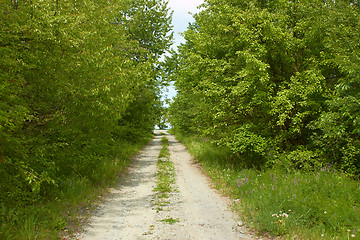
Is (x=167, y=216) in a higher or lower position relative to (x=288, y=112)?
lower

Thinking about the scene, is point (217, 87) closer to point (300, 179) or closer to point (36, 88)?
point (300, 179)

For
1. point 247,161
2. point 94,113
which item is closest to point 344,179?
point 247,161

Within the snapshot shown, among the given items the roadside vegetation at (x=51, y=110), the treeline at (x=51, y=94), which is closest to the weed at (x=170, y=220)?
the roadside vegetation at (x=51, y=110)

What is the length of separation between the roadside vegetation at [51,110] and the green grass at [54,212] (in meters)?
0.02

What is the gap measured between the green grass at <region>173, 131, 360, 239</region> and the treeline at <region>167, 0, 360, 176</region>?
4.11 ft

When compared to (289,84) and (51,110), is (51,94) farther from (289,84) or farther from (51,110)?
(289,84)

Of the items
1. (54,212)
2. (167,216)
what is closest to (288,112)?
(167,216)

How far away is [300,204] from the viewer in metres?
6.04

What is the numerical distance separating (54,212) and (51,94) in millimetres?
3357

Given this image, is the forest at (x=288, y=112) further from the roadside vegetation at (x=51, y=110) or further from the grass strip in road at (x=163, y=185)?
the roadside vegetation at (x=51, y=110)

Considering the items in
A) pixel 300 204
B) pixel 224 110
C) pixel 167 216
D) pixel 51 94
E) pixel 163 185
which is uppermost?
pixel 51 94

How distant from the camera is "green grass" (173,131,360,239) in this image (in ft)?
16.8

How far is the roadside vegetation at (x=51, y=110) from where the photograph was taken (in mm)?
5414

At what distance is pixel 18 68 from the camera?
6.06 meters
